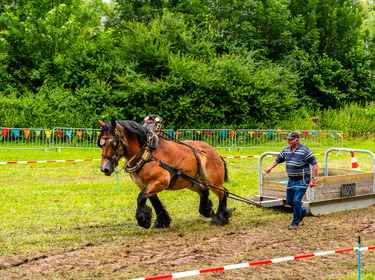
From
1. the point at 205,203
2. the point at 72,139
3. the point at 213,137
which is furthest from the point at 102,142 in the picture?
the point at 213,137

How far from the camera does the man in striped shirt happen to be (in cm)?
766

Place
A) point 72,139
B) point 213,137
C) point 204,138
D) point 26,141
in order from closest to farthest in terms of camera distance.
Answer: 1. point 26,141
2. point 72,139
3. point 204,138
4. point 213,137

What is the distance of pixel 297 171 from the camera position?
306 inches

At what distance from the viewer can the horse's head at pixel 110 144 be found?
670cm

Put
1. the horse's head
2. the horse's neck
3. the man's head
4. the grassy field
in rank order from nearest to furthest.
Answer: the grassy field → the horse's head → the horse's neck → the man's head

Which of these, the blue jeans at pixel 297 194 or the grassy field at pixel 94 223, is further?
the blue jeans at pixel 297 194

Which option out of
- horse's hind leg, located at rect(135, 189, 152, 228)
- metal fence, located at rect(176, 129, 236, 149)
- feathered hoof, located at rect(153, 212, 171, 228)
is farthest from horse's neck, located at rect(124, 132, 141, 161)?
metal fence, located at rect(176, 129, 236, 149)

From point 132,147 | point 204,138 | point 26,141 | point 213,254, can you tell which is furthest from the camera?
point 204,138

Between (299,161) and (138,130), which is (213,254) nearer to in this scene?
(138,130)

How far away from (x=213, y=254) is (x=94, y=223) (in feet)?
9.42

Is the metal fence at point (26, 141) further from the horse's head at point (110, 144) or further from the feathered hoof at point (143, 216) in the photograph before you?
the feathered hoof at point (143, 216)

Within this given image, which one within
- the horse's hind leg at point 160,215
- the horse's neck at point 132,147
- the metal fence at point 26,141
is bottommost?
the horse's hind leg at point 160,215

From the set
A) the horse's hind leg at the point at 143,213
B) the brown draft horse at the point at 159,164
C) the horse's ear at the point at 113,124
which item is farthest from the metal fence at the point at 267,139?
the horse's ear at the point at 113,124

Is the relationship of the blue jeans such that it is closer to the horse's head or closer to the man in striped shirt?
the man in striped shirt
